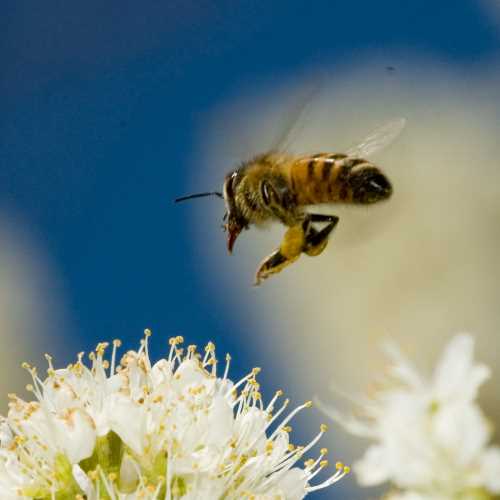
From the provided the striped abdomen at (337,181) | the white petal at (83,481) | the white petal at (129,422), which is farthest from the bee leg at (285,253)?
the white petal at (83,481)

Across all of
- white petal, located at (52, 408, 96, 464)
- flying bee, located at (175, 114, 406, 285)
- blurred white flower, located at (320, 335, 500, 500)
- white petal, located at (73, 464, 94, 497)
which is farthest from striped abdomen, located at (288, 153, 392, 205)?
blurred white flower, located at (320, 335, 500, 500)

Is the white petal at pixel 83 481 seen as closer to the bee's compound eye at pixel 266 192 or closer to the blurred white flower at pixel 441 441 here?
the bee's compound eye at pixel 266 192

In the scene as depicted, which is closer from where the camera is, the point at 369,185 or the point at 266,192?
the point at 369,185

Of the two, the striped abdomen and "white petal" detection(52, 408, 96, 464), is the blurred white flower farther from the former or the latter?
the striped abdomen

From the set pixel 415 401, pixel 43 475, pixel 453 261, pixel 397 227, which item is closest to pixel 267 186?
pixel 43 475

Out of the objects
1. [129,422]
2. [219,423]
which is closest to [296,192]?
[219,423]

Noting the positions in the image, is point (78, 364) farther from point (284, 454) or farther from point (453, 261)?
point (453, 261)

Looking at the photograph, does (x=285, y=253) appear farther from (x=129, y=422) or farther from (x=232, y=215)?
(x=129, y=422)
